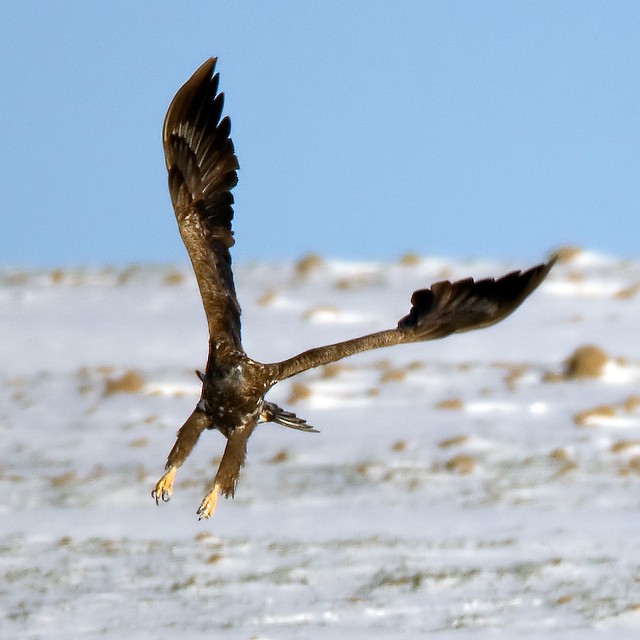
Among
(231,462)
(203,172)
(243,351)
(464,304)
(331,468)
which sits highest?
(203,172)

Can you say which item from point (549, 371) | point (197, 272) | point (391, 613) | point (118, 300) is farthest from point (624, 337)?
point (197, 272)

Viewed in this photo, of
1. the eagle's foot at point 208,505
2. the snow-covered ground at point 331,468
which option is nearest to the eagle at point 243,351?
the eagle's foot at point 208,505

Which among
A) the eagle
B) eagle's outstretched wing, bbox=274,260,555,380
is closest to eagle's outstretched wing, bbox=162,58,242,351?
the eagle

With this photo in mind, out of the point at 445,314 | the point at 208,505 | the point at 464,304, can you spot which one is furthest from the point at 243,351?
the point at 464,304

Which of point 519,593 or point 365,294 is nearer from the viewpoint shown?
point 519,593

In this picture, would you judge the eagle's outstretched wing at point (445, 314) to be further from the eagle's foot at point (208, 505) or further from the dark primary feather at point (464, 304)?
the eagle's foot at point (208, 505)

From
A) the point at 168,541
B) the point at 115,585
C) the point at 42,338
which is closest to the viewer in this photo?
the point at 115,585

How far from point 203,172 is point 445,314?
→ 6.44 ft

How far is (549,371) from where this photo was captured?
17.5 metres

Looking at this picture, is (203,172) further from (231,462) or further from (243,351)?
(231,462)

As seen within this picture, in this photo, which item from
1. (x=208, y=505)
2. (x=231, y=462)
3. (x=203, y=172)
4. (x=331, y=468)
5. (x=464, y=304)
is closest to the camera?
(x=208, y=505)

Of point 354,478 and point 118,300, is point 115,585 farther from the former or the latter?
point 118,300

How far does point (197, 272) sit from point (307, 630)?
2.90 m

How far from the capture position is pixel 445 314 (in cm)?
844
